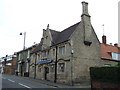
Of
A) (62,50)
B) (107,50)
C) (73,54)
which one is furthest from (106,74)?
(107,50)

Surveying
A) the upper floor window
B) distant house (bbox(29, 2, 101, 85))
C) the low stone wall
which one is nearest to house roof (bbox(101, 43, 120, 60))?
the upper floor window

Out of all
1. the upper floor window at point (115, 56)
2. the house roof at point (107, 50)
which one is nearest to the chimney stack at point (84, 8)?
the house roof at point (107, 50)

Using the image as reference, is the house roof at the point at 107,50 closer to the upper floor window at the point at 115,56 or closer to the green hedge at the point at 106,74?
the upper floor window at the point at 115,56

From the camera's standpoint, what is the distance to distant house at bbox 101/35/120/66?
115 feet

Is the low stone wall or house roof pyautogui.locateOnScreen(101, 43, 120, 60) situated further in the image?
house roof pyautogui.locateOnScreen(101, 43, 120, 60)

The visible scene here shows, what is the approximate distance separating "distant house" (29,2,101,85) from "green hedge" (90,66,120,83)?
17.6 feet

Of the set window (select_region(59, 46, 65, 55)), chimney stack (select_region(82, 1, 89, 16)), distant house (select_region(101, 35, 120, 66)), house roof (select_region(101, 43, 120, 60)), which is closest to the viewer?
window (select_region(59, 46, 65, 55))

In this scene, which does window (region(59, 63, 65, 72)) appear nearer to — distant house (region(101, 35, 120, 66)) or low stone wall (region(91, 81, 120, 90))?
low stone wall (region(91, 81, 120, 90))

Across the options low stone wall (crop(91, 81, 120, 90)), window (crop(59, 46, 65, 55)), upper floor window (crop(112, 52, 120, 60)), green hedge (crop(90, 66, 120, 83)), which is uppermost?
window (crop(59, 46, 65, 55))

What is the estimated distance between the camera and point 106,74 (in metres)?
21.5

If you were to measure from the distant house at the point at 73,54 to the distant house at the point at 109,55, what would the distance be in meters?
2.59

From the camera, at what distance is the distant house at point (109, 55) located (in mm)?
35031

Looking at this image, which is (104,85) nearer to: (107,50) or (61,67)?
(61,67)

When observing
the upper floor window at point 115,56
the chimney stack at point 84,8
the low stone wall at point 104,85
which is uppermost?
the chimney stack at point 84,8
